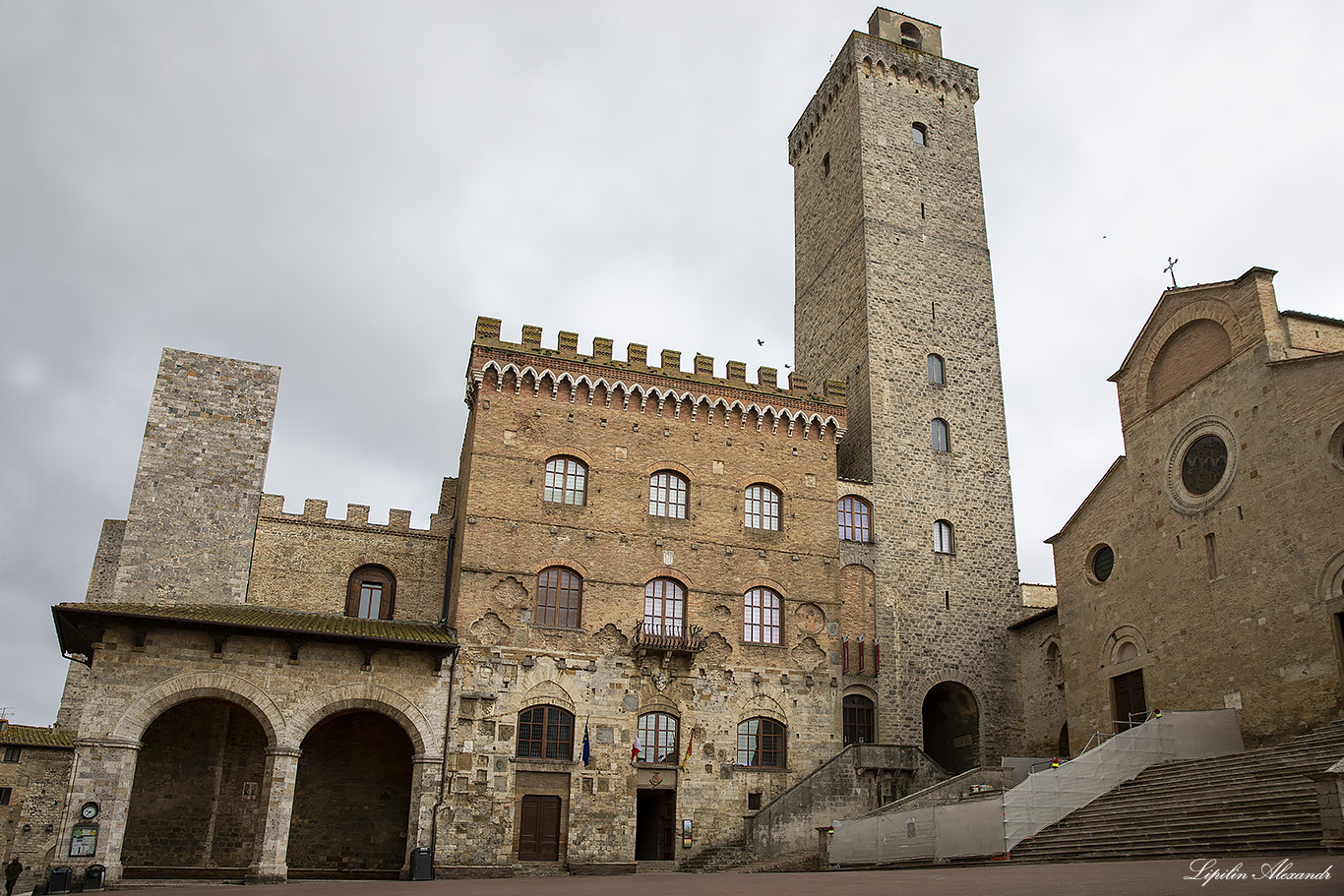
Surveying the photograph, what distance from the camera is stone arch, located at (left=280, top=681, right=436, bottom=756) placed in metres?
23.2

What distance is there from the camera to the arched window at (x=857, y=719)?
28.4 m

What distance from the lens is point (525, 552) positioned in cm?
2648

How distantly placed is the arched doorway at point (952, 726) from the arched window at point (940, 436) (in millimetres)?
7479

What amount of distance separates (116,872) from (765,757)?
15289 millimetres

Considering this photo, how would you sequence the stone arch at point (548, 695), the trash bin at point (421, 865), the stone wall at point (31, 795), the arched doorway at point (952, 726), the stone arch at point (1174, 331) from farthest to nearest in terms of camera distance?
the stone wall at point (31, 795)
the arched doorway at point (952, 726)
the stone arch at point (548, 695)
the stone arch at point (1174, 331)
the trash bin at point (421, 865)

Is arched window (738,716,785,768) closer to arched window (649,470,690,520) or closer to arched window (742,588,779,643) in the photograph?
arched window (742,588,779,643)

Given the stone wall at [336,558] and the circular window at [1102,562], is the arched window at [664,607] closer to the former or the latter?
the stone wall at [336,558]

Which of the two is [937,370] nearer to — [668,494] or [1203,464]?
[1203,464]

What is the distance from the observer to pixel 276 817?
22.1 meters

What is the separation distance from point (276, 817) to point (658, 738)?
30.4 feet

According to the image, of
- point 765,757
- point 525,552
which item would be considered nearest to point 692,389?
point 525,552

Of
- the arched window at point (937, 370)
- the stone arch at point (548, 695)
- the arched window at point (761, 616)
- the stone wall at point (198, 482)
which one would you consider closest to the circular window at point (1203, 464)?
the arched window at point (937, 370)

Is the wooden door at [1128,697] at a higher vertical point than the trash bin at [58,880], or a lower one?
higher

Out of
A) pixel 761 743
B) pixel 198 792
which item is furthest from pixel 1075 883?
pixel 198 792
